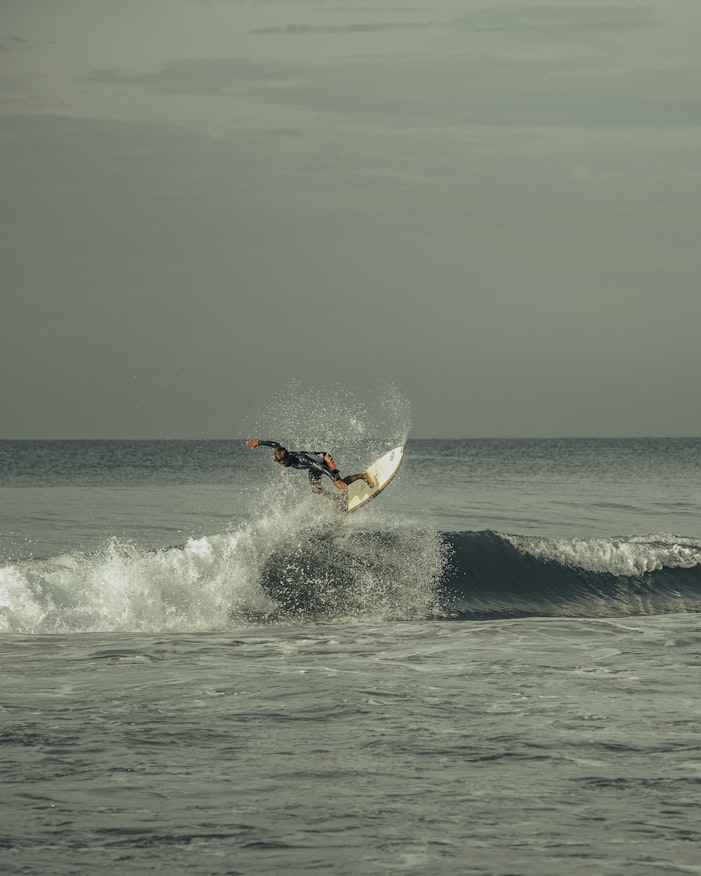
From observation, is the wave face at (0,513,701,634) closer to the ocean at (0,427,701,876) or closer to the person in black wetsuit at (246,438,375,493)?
the ocean at (0,427,701,876)

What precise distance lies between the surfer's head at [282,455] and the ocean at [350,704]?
2.49 m

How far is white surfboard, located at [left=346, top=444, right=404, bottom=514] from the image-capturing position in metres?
22.1

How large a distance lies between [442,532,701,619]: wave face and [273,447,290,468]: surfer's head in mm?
4200

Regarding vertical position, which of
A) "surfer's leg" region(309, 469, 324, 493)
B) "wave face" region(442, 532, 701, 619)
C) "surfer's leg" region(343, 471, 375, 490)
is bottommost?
"wave face" region(442, 532, 701, 619)

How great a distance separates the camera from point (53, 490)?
5266cm

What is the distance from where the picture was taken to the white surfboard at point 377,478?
22.1 m

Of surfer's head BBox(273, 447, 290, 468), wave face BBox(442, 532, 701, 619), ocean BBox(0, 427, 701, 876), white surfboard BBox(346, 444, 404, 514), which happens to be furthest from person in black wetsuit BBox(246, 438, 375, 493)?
wave face BBox(442, 532, 701, 619)

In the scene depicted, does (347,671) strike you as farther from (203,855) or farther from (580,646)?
(203,855)

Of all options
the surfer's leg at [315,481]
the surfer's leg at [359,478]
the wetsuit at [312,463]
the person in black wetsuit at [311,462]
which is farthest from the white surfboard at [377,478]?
the wetsuit at [312,463]

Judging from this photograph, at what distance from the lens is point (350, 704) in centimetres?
1027

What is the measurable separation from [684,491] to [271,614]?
3660 cm

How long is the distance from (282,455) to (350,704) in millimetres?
8374

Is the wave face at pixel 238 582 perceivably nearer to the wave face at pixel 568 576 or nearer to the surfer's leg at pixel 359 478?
the wave face at pixel 568 576

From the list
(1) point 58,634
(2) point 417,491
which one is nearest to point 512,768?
(1) point 58,634
